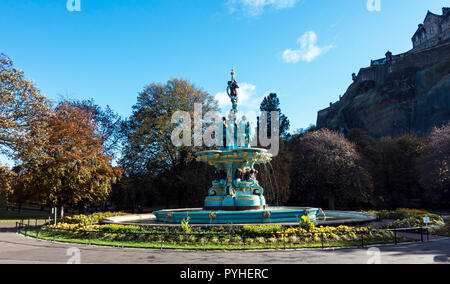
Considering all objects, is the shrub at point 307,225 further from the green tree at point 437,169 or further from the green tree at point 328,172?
the green tree at point 437,169

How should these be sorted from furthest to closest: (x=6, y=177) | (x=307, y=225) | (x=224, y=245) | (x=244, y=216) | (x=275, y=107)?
(x=275, y=107)
(x=6, y=177)
(x=244, y=216)
(x=307, y=225)
(x=224, y=245)

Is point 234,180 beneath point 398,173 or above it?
beneath

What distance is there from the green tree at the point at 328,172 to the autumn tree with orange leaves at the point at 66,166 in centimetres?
2488

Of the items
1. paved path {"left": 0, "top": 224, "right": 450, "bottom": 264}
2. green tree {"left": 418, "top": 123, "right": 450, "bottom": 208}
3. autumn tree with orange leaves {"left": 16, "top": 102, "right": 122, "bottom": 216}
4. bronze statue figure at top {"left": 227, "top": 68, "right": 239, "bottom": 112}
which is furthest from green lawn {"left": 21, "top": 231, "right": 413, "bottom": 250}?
green tree {"left": 418, "top": 123, "right": 450, "bottom": 208}

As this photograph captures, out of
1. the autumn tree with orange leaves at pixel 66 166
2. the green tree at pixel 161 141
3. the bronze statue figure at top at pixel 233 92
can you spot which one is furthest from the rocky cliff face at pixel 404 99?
the autumn tree with orange leaves at pixel 66 166

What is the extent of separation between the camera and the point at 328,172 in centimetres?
3869

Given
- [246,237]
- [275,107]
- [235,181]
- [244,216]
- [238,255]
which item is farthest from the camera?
[275,107]

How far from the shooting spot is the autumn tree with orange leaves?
26.1 meters

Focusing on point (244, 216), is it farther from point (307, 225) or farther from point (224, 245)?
point (224, 245)

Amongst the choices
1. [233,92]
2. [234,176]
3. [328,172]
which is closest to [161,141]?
[233,92]

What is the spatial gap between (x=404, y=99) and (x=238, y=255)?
75.9 meters

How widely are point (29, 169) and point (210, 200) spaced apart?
58.3 feet

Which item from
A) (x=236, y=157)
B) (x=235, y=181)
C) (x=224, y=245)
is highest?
(x=236, y=157)

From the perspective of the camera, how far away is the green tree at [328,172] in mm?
38719
